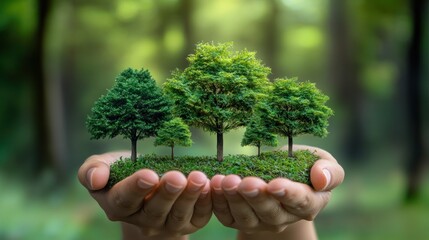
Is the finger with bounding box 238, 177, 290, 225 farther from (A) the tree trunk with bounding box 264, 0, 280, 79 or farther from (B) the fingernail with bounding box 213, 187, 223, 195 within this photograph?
(A) the tree trunk with bounding box 264, 0, 280, 79

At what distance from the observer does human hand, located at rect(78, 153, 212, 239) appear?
6.57ft

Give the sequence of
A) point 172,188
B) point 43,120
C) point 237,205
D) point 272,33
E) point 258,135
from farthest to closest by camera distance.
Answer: point 272,33 → point 43,120 → point 258,135 → point 237,205 → point 172,188

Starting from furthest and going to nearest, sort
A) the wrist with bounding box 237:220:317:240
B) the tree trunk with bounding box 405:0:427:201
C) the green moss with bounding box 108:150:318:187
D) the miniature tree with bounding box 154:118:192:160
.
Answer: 1. the tree trunk with bounding box 405:0:427:201
2. the wrist with bounding box 237:220:317:240
3. the miniature tree with bounding box 154:118:192:160
4. the green moss with bounding box 108:150:318:187

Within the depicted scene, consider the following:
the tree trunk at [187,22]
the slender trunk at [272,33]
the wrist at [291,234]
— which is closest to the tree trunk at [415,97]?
the slender trunk at [272,33]

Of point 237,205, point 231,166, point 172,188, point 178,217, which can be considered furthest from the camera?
point 231,166

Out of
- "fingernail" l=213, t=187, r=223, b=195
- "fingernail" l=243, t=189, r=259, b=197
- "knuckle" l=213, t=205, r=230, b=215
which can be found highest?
"fingernail" l=243, t=189, r=259, b=197

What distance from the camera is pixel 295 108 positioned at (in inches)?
106

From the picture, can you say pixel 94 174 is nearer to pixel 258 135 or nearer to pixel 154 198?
pixel 154 198

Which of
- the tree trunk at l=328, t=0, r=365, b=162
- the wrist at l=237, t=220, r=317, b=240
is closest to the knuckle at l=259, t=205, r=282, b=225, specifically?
the wrist at l=237, t=220, r=317, b=240

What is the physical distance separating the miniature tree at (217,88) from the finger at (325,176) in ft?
1.61

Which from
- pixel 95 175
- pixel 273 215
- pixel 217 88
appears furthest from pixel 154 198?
pixel 217 88

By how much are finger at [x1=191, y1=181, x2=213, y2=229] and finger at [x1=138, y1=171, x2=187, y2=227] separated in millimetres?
131

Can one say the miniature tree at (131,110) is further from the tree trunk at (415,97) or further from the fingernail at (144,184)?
the tree trunk at (415,97)

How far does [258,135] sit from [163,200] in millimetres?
839
